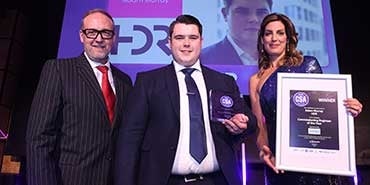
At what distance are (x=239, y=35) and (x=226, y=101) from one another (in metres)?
1.34

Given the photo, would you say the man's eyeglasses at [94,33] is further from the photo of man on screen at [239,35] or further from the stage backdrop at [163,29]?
the photo of man on screen at [239,35]

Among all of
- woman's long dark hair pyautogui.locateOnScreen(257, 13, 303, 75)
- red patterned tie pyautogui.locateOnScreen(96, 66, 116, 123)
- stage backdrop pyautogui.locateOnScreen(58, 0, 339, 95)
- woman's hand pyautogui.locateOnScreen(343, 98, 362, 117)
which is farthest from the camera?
stage backdrop pyautogui.locateOnScreen(58, 0, 339, 95)

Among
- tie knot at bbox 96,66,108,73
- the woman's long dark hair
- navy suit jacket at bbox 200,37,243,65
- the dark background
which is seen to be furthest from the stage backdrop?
tie knot at bbox 96,66,108,73

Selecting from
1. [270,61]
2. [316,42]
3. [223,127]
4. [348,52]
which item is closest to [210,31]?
[316,42]

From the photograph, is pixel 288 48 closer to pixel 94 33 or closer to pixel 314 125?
pixel 314 125

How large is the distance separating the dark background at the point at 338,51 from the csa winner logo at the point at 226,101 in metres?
1.70

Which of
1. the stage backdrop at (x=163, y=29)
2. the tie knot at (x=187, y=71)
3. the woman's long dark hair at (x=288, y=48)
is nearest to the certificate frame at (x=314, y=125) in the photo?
the woman's long dark hair at (x=288, y=48)

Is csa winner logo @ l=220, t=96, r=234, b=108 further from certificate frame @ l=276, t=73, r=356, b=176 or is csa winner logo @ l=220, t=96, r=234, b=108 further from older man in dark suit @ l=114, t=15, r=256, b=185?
certificate frame @ l=276, t=73, r=356, b=176

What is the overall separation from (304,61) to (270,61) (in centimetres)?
18

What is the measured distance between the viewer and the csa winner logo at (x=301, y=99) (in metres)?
1.64

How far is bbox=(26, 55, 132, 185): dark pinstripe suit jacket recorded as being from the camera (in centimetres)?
151

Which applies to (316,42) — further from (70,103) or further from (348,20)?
(70,103)

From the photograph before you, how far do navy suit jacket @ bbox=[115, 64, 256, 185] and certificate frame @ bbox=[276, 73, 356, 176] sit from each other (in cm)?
18

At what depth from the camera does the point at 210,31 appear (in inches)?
109
